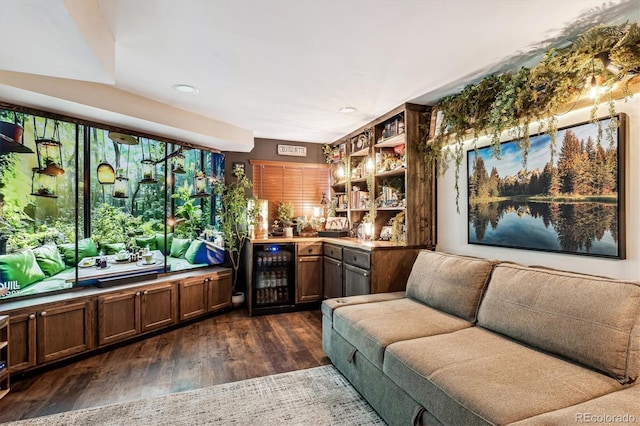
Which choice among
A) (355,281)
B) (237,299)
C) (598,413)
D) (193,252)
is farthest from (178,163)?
(598,413)

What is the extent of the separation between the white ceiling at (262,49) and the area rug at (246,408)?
2.29 meters

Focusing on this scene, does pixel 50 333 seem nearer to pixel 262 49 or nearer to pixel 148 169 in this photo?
pixel 148 169

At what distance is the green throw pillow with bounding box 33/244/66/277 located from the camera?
2.94 m

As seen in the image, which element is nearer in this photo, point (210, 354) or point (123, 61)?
point (123, 61)

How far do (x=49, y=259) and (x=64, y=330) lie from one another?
69cm

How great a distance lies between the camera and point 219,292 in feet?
14.0

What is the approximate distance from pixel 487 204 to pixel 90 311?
12.5ft

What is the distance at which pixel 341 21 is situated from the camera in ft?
6.35

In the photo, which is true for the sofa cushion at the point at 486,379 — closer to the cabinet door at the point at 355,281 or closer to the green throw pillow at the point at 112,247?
the cabinet door at the point at 355,281

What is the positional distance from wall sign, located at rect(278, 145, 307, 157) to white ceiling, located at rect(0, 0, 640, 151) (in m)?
1.56

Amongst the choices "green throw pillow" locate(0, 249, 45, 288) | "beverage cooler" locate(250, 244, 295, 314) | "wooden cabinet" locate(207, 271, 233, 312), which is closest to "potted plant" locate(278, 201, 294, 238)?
"beverage cooler" locate(250, 244, 295, 314)

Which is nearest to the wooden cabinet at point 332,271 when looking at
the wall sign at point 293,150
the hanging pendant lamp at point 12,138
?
the wall sign at point 293,150

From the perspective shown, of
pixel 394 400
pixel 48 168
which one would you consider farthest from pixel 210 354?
pixel 48 168

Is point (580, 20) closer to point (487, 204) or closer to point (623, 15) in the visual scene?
point (623, 15)
